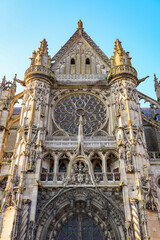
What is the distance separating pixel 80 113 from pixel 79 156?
4.47m

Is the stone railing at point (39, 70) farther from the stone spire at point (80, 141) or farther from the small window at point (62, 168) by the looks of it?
the small window at point (62, 168)

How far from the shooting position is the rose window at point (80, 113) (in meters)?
18.0

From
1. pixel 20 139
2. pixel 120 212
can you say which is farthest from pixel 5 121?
pixel 120 212

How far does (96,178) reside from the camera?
46.9 ft

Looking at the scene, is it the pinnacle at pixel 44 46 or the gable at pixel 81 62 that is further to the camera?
the gable at pixel 81 62

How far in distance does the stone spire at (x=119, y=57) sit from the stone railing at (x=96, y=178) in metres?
9.38

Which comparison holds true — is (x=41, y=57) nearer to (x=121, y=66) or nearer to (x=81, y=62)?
(x=81, y=62)

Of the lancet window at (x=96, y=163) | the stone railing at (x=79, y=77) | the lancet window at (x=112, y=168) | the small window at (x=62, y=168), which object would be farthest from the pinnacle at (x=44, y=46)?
the lancet window at (x=112, y=168)

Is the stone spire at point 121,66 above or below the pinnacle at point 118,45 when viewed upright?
below

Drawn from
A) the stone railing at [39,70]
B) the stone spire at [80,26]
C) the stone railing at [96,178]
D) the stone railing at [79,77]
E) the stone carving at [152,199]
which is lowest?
the stone carving at [152,199]

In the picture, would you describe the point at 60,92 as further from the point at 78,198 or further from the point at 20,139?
the point at 78,198

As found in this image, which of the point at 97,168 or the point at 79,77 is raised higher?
the point at 79,77

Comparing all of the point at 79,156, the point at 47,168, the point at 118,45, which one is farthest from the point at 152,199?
the point at 118,45

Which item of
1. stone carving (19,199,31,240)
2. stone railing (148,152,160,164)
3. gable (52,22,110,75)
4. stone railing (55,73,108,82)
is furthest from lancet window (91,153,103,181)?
gable (52,22,110,75)
